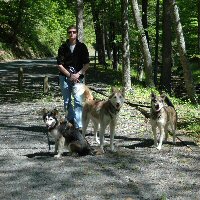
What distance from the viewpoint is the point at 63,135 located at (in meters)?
7.15

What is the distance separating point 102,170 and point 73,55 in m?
3.09

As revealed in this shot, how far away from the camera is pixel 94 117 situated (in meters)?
8.19

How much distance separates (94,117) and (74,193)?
2818 mm

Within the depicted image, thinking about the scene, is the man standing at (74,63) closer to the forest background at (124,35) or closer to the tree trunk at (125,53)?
the forest background at (124,35)

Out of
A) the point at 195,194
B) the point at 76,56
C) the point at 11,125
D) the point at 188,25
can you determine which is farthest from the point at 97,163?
the point at 188,25

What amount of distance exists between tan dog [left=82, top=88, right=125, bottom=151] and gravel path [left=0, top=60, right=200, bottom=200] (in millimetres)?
478

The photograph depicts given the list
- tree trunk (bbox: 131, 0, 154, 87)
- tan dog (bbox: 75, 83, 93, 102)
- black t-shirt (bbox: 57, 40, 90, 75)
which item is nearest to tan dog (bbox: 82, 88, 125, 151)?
tan dog (bbox: 75, 83, 93, 102)

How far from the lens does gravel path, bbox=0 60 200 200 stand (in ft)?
18.3

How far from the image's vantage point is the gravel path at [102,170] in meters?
5.59

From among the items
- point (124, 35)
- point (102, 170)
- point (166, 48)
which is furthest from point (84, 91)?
point (166, 48)

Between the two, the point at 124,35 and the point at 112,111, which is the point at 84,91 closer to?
the point at 112,111

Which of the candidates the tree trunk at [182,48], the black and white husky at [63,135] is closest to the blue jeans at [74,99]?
the black and white husky at [63,135]

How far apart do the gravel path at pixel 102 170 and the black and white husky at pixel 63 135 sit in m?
0.19

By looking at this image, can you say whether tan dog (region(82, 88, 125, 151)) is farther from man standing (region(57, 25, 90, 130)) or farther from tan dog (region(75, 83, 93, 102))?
man standing (region(57, 25, 90, 130))
